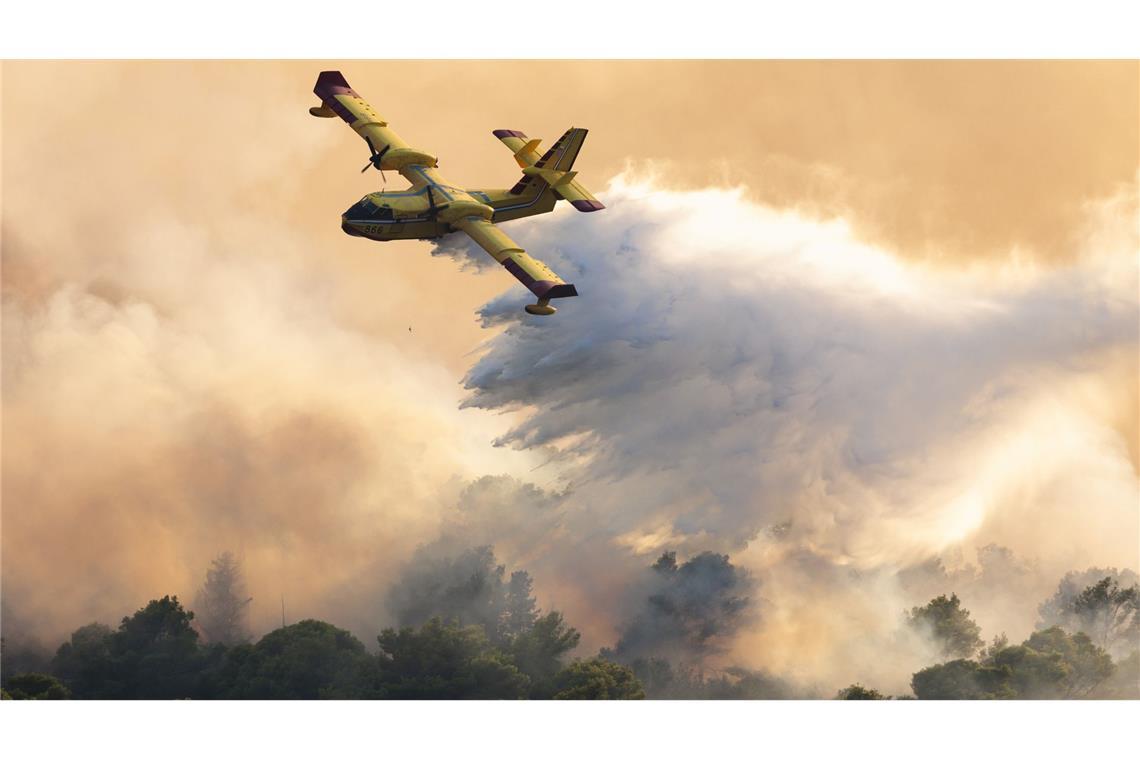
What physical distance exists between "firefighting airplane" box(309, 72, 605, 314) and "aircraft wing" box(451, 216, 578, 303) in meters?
0.03

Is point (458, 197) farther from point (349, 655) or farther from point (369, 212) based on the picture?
point (349, 655)

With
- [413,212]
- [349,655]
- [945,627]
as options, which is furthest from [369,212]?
[945,627]

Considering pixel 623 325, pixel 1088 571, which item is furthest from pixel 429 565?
pixel 1088 571

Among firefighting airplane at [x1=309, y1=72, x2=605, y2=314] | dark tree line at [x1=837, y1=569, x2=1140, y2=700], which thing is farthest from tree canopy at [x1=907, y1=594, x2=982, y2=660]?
firefighting airplane at [x1=309, y1=72, x2=605, y2=314]

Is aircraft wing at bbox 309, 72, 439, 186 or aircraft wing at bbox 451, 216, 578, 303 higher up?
aircraft wing at bbox 309, 72, 439, 186

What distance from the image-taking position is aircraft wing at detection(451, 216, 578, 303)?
63625 mm

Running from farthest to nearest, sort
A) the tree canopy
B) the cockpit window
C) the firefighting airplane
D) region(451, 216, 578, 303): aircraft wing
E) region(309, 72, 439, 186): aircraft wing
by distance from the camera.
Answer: the tree canopy
region(309, 72, 439, 186): aircraft wing
the cockpit window
the firefighting airplane
region(451, 216, 578, 303): aircraft wing

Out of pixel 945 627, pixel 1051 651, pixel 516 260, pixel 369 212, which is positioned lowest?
pixel 1051 651

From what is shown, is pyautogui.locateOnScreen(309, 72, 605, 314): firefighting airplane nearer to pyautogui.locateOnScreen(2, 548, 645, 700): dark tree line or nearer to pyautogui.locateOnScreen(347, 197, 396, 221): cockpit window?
pyautogui.locateOnScreen(347, 197, 396, 221): cockpit window

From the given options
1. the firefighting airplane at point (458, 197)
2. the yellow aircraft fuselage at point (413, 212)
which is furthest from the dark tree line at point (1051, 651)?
the yellow aircraft fuselage at point (413, 212)

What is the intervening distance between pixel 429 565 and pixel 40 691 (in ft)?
56.6

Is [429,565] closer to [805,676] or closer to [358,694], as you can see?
[358,694]

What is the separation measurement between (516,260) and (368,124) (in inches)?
372

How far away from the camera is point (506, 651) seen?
83.2 metres
